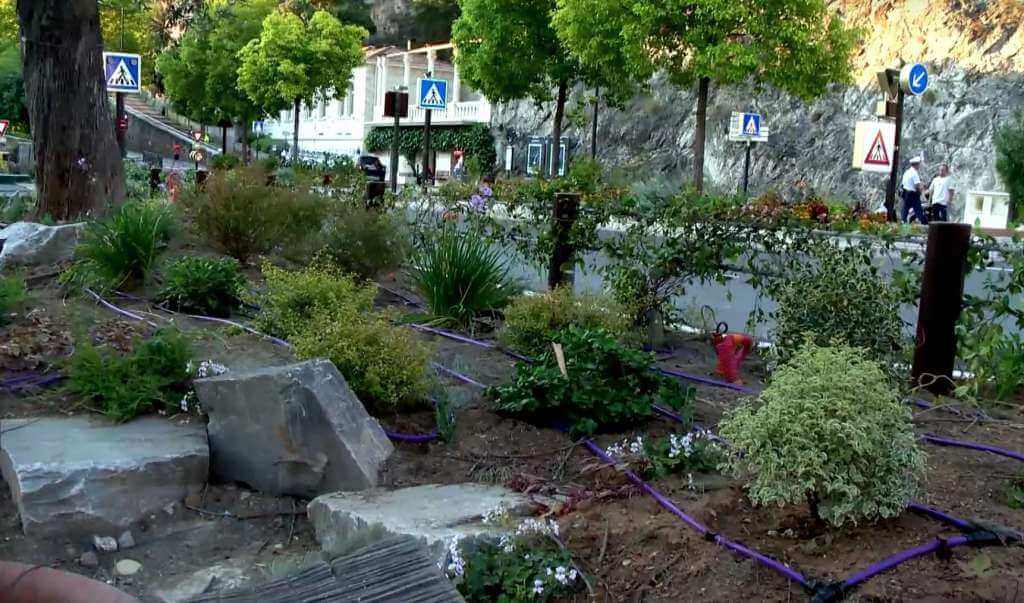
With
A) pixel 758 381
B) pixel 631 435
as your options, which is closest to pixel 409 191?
pixel 758 381

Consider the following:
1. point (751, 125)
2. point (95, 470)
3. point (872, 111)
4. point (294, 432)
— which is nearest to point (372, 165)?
point (872, 111)

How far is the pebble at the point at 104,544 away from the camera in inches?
167

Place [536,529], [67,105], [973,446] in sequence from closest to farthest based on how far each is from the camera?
1. [536,529]
2. [973,446]
3. [67,105]

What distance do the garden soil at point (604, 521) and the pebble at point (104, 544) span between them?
0.17 ft

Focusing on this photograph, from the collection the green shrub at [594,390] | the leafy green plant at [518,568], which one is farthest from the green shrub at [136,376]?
the leafy green plant at [518,568]

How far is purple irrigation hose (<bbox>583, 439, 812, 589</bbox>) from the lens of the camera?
126 inches

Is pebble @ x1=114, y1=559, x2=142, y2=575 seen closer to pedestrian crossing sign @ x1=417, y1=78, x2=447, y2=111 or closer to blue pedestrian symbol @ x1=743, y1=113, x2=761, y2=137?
pedestrian crossing sign @ x1=417, y1=78, x2=447, y2=111

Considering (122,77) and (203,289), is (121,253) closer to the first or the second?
(203,289)

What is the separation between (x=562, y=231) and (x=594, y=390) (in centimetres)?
Answer: 328

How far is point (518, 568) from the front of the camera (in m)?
3.45

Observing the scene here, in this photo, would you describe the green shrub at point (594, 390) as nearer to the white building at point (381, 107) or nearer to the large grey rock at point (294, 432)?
the large grey rock at point (294, 432)

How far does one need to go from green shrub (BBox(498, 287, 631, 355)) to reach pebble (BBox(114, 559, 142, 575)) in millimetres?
2719

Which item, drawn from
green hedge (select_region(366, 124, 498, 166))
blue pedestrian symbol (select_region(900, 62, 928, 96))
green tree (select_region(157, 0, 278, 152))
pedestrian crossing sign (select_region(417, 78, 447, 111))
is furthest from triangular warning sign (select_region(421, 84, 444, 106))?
green hedge (select_region(366, 124, 498, 166))

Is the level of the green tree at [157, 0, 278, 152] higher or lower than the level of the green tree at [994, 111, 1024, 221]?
higher
